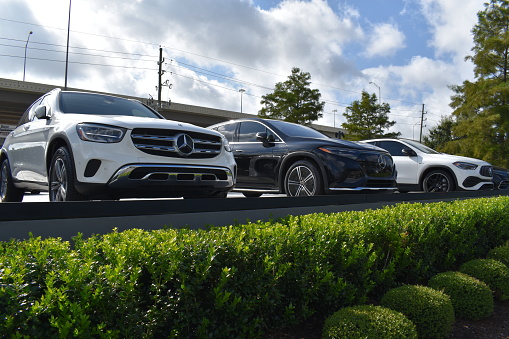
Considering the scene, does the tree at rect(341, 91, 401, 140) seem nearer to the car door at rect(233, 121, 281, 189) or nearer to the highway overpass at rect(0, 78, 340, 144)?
the highway overpass at rect(0, 78, 340, 144)

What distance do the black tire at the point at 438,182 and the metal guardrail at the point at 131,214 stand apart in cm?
634

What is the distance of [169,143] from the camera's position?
4871 mm

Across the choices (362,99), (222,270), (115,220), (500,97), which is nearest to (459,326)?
(222,270)

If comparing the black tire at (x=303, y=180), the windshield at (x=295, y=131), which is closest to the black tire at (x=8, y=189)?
the black tire at (x=303, y=180)

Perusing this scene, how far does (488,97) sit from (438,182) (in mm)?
24622

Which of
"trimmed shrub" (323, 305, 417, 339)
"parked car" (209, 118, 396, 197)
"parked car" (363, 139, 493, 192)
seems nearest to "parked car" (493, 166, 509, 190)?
"parked car" (363, 139, 493, 192)

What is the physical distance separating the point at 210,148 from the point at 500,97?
32668 mm

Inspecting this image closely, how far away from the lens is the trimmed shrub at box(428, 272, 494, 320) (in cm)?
387

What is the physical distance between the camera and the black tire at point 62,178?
4.53 meters

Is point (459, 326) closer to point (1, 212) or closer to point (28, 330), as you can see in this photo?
point (28, 330)

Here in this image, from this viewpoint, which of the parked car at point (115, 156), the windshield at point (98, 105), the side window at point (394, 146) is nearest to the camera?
the parked car at point (115, 156)

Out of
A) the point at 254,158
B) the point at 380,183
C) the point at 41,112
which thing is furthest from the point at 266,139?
the point at 41,112

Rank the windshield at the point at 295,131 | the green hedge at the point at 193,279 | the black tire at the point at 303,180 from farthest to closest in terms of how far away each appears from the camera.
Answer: the windshield at the point at 295,131 → the black tire at the point at 303,180 → the green hedge at the point at 193,279

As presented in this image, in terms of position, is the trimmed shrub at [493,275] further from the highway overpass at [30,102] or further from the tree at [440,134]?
the tree at [440,134]
